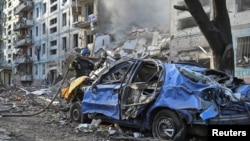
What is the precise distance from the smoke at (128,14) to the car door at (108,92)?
27.2 metres

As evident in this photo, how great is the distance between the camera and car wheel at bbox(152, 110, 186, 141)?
6.88m

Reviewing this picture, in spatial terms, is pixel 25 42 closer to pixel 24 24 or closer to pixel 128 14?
pixel 24 24

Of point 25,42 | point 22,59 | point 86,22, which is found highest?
point 86,22

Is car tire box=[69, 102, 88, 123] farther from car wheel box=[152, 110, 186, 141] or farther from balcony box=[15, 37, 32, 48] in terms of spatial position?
balcony box=[15, 37, 32, 48]

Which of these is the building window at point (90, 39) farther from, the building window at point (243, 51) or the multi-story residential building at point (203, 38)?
the building window at point (243, 51)

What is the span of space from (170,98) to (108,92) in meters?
1.84

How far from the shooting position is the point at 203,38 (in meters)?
24.2

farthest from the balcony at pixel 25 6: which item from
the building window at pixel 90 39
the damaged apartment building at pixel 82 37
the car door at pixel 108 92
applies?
the car door at pixel 108 92

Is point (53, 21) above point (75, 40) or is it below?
above

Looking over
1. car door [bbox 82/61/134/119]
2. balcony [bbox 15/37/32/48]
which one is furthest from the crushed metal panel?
balcony [bbox 15/37/32/48]

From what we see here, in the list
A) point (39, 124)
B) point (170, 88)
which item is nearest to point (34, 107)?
point (39, 124)

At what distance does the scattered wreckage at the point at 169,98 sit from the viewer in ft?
22.4

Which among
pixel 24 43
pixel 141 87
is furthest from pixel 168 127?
pixel 24 43

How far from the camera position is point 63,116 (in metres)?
11.2
